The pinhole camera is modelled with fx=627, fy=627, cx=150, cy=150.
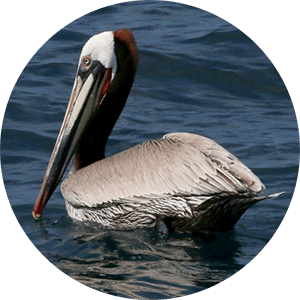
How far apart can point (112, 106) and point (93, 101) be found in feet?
0.75

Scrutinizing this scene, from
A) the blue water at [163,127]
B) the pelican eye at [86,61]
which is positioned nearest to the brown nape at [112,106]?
the pelican eye at [86,61]

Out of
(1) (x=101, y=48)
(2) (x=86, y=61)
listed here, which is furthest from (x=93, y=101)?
(1) (x=101, y=48)

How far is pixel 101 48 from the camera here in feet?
20.2

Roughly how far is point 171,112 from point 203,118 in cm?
39

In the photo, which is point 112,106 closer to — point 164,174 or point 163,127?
point 163,127

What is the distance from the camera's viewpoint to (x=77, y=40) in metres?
7.13

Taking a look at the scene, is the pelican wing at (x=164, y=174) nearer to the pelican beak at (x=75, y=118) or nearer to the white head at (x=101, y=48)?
the pelican beak at (x=75, y=118)

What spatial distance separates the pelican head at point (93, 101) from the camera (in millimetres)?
6219

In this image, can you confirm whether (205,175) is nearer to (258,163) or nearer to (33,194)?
(258,163)

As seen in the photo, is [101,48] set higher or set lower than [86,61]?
higher

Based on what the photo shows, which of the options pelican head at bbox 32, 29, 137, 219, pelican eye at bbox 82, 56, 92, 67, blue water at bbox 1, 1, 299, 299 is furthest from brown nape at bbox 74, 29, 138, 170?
blue water at bbox 1, 1, 299, 299

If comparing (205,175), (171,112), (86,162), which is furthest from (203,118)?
(205,175)

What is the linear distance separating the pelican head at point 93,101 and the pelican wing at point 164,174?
0.31 metres

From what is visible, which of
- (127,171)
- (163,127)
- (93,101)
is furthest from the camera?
(163,127)
